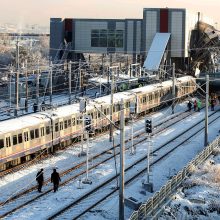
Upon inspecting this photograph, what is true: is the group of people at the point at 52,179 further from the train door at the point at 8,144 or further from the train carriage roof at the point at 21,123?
the train carriage roof at the point at 21,123

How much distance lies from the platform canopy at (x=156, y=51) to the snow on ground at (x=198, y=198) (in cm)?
3626

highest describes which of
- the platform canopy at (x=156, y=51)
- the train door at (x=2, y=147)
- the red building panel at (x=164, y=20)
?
the red building panel at (x=164, y=20)

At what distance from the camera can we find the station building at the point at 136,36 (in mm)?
63625

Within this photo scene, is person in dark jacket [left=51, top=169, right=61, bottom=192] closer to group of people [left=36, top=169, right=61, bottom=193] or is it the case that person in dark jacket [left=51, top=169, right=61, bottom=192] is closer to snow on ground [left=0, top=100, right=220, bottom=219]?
group of people [left=36, top=169, right=61, bottom=193]

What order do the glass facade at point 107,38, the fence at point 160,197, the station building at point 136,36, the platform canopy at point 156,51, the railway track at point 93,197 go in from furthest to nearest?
1. the glass facade at point 107,38
2. the station building at point 136,36
3. the platform canopy at point 156,51
4. the railway track at point 93,197
5. the fence at point 160,197

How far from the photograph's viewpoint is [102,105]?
3788cm

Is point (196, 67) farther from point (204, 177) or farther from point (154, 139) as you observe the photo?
point (204, 177)

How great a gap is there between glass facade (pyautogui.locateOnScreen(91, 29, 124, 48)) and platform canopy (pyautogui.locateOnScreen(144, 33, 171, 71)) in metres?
6.20

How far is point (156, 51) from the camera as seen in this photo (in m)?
63.3

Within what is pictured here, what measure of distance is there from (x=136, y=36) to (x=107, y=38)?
4335mm

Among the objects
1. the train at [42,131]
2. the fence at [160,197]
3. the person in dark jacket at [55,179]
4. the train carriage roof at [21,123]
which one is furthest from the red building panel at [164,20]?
the person in dark jacket at [55,179]

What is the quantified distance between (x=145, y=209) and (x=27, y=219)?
195 inches

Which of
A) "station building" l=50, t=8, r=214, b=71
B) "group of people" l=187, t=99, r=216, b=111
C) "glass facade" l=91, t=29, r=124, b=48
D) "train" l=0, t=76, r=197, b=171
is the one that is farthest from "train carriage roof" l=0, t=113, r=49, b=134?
"glass facade" l=91, t=29, r=124, b=48

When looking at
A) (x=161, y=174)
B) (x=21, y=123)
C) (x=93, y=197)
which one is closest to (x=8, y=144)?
(x=21, y=123)
